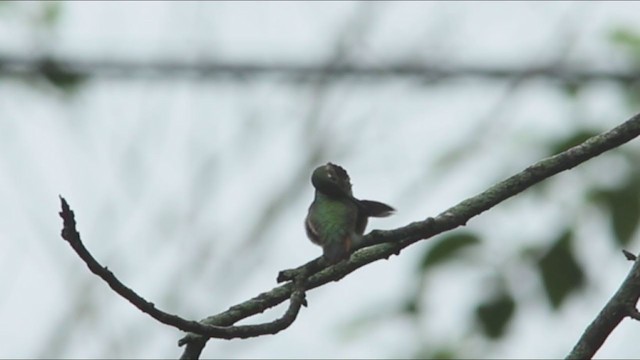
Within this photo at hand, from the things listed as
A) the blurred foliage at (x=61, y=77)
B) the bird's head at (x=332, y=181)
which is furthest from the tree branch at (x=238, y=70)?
the bird's head at (x=332, y=181)

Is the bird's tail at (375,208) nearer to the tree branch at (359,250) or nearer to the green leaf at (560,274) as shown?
the tree branch at (359,250)

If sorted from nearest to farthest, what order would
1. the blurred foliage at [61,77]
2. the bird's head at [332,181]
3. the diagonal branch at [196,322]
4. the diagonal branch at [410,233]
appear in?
the diagonal branch at [196,322] → the diagonal branch at [410,233] → the bird's head at [332,181] → the blurred foliage at [61,77]

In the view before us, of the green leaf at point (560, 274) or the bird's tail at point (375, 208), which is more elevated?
the green leaf at point (560, 274)

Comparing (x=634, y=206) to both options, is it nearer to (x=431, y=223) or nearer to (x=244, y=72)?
(x=431, y=223)

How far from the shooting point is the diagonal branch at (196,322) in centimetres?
250

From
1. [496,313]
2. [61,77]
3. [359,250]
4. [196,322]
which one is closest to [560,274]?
[496,313]

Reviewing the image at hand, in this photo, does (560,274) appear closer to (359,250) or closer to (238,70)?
(359,250)

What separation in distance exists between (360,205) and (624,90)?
126 inches

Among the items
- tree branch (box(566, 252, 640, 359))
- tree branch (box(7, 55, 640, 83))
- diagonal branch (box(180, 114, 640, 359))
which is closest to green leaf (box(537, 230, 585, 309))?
diagonal branch (box(180, 114, 640, 359))

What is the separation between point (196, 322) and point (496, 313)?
2.10m

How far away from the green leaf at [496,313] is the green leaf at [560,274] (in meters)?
0.13

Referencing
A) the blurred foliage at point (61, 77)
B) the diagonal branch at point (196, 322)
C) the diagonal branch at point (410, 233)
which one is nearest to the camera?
the diagonal branch at point (196, 322)

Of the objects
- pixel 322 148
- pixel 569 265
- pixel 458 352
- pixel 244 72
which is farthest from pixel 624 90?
pixel 244 72

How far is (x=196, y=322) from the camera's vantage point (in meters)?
2.51
